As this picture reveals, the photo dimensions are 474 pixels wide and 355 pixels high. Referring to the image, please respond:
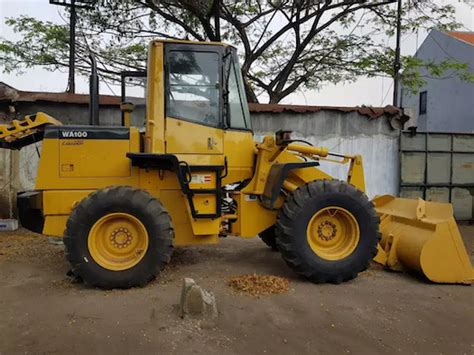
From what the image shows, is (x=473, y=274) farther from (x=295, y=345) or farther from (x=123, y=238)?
(x=123, y=238)

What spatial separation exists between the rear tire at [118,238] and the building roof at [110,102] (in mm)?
4590

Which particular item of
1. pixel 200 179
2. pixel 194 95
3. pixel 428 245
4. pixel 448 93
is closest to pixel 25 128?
pixel 194 95

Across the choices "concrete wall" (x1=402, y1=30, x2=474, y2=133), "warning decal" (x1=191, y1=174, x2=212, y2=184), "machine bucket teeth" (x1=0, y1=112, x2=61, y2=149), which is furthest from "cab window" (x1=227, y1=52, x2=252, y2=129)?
"concrete wall" (x1=402, y1=30, x2=474, y2=133)

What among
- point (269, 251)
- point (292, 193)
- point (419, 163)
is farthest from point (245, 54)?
point (292, 193)

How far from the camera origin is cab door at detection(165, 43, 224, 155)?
518 centimetres

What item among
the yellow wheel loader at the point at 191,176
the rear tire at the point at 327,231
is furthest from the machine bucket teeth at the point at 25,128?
the rear tire at the point at 327,231

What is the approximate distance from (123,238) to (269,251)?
2609mm

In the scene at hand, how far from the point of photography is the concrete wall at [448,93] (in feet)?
69.5

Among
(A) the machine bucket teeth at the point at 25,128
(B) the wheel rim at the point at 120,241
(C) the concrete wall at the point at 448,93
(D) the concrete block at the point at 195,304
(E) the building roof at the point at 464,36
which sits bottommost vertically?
(D) the concrete block at the point at 195,304

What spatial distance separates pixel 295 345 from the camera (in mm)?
3520

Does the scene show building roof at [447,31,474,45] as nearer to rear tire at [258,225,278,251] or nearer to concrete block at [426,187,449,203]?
concrete block at [426,187,449,203]

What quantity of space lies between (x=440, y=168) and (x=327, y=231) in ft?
19.8

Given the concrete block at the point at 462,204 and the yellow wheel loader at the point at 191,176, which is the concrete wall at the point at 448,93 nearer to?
the concrete block at the point at 462,204

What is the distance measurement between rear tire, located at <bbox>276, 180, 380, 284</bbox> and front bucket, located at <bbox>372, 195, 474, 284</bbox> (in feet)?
1.58
